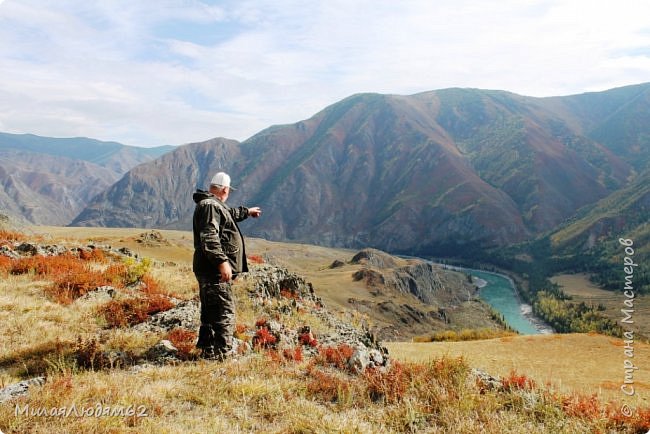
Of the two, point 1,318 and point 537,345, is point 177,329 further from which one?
point 537,345

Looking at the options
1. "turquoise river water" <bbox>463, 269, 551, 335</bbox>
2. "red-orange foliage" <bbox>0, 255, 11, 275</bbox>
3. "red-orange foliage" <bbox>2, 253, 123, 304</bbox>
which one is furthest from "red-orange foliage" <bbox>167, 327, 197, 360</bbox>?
"turquoise river water" <bbox>463, 269, 551, 335</bbox>

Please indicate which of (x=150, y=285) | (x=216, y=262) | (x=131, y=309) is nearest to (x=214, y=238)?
(x=216, y=262)

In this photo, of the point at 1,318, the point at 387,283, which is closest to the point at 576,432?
the point at 1,318

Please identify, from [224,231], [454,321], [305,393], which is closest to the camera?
[305,393]

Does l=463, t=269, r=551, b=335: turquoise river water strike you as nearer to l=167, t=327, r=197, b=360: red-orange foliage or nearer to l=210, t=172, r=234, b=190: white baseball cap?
l=167, t=327, r=197, b=360: red-orange foliage

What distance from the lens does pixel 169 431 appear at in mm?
4824

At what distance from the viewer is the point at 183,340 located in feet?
28.8

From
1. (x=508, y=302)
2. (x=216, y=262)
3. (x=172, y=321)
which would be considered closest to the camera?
(x=216, y=262)

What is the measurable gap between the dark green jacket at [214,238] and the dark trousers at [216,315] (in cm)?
24

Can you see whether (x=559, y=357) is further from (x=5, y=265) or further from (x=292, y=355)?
(x=5, y=265)

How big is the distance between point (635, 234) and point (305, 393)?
198 meters

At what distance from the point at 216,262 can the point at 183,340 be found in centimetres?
263

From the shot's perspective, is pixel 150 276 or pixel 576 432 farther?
pixel 150 276

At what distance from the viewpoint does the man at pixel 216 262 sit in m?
7.30
